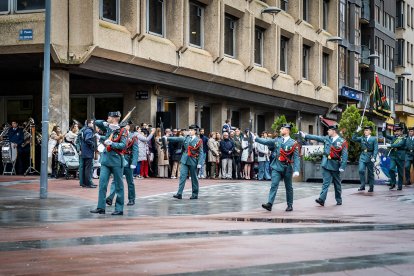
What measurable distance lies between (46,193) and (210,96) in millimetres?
20619

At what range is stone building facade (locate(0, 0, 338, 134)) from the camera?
97.9 ft

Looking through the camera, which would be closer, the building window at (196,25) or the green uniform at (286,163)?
the green uniform at (286,163)

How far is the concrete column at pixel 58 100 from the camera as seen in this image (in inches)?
1183

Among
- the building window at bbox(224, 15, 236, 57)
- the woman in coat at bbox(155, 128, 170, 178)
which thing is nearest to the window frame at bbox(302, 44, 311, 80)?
the building window at bbox(224, 15, 236, 57)

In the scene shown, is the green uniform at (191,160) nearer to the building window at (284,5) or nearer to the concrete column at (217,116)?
the concrete column at (217,116)

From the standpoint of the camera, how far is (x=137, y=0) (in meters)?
32.7

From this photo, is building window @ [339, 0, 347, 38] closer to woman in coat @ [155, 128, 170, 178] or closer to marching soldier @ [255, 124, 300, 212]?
woman in coat @ [155, 128, 170, 178]

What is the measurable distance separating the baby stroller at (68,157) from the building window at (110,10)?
6.13m

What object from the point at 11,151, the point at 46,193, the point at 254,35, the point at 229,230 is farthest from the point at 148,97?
the point at 229,230

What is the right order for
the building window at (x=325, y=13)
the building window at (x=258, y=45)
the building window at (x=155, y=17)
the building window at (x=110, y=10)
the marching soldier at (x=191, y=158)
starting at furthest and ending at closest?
1. the building window at (x=325, y=13)
2. the building window at (x=258, y=45)
3. the building window at (x=155, y=17)
4. the building window at (x=110, y=10)
5. the marching soldier at (x=191, y=158)

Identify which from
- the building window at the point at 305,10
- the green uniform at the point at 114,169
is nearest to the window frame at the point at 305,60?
the building window at the point at 305,10

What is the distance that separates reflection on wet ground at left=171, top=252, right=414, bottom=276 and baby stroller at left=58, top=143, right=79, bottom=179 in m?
17.6

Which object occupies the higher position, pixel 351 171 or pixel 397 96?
pixel 397 96

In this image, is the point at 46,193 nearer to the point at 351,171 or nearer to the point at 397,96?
the point at 351,171
